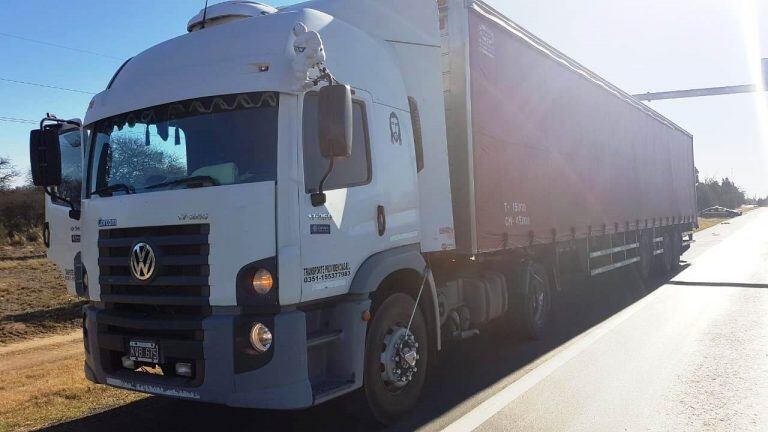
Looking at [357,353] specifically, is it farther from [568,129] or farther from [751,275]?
[751,275]

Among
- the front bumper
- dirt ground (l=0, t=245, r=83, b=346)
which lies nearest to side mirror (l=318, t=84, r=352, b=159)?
the front bumper

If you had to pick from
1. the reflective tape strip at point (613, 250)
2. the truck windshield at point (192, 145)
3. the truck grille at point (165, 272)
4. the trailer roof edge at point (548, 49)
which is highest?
the trailer roof edge at point (548, 49)

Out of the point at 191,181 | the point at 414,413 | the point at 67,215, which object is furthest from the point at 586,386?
the point at 67,215

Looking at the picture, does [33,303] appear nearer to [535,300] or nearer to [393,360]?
[535,300]

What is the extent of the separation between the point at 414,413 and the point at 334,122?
101 inches

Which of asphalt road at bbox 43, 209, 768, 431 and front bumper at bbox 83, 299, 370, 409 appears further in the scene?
asphalt road at bbox 43, 209, 768, 431

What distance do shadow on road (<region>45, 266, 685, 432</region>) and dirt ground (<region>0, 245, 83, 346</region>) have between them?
314 inches

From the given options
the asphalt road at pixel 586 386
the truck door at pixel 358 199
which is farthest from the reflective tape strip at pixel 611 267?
the truck door at pixel 358 199

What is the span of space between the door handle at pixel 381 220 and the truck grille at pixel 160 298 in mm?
1379

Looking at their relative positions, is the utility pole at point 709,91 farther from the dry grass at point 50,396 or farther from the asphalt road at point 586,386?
the dry grass at point 50,396

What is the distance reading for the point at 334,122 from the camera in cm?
389

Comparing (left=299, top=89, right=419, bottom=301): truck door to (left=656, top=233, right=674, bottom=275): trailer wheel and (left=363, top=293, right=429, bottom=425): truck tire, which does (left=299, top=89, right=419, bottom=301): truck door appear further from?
(left=656, top=233, right=674, bottom=275): trailer wheel

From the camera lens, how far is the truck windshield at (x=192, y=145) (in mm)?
4012

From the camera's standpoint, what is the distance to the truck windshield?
13.2 feet
